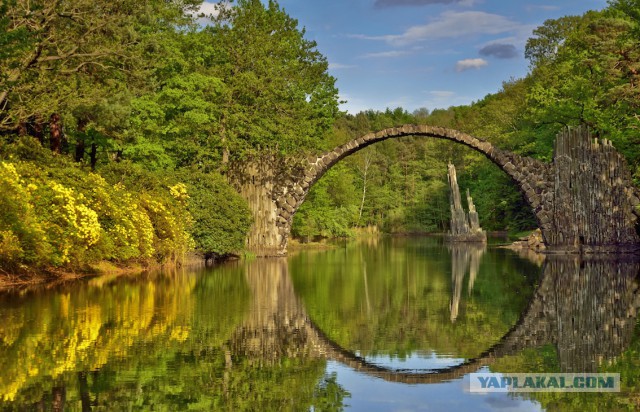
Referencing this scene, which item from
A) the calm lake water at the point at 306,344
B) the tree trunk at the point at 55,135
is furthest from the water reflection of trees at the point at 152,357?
the tree trunk at the point at 55,135

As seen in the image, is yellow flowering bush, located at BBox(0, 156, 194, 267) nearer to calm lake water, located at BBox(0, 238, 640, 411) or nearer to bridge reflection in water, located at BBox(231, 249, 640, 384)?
calm lake water, located at BBox(0, 238, 640, 411)

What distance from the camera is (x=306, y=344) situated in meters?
10.5

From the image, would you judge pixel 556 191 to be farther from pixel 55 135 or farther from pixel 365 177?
pixel 365 177

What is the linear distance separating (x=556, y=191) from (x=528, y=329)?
22715 millimetres

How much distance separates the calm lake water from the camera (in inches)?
285

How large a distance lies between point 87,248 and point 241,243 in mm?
10933

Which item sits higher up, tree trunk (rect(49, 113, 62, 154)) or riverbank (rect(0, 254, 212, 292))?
tree trunk (rect(49, 113, 62, 154))

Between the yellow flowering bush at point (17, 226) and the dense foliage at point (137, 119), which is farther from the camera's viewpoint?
the dense foliage at point (137, 119)

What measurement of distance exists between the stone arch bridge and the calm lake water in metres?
13.2

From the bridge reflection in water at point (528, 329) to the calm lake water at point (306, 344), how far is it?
32 mm

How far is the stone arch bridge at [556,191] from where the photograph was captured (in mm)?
32219

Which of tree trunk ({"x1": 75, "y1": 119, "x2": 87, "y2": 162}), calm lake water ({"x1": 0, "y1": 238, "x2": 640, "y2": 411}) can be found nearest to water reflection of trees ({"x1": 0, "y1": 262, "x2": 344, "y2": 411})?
calm lake water ({"x1": 0, "y1": 238, "x2": 640, "y2": 411})

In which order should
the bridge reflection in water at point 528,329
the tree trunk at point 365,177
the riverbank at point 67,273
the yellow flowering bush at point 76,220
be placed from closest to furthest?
1. the bridge reflection in water at point 528,329
2. the yellow flowering bush at point 76,220
3. the riverbank at point 67,273
4. the tree trunk at point 365,177

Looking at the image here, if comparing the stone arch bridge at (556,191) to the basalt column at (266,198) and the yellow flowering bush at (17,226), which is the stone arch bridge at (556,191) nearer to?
the basalt column at (266,198)
